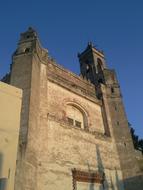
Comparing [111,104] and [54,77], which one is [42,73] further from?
[111,104]

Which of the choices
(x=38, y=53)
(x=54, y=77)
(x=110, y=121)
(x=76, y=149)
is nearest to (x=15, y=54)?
(x=38, y=53)

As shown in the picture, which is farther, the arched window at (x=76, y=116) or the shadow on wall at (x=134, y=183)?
the arched window at (x=76, y=116)

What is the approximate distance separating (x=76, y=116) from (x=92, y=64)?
8502 mm

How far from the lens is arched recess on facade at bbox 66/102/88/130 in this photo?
16422 mm

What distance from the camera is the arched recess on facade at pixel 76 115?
647 inches

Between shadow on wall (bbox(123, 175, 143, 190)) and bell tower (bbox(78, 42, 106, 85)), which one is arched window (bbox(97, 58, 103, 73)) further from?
shadow on wall (bbox(123, 175, 143, 190))

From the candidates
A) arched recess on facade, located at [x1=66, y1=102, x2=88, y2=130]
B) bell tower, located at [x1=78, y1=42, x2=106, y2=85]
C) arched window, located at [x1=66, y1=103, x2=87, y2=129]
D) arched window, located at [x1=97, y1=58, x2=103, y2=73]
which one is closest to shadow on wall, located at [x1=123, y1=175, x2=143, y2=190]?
arched recess on facade, located at [x1=66, y1=102, x2=88, y2=130]

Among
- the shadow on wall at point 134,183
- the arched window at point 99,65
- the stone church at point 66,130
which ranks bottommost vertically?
the shadow on wall at point 134,183

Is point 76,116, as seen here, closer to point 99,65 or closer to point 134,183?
point 134,183

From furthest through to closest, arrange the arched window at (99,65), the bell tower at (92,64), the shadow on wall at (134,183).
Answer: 1. the arched window at (99,65)
2. the bell tower at (92,64)
3. the shadow on wall at (134,183)

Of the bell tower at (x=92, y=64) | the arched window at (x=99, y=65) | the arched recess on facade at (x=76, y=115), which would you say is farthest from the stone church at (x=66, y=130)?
the arched window at (x=99, y=65)

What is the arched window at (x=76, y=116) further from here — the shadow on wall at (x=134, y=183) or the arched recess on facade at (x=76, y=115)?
the shadow on wall at (x=134, y=183)

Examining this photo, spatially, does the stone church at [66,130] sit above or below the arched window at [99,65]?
below

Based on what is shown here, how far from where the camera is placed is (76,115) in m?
16.9
